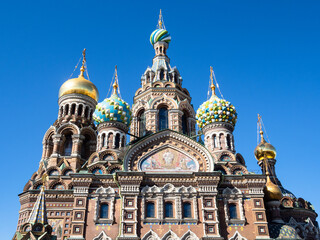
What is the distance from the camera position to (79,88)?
22.4m

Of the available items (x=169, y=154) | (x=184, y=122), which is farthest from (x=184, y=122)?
(x=169, y=154)

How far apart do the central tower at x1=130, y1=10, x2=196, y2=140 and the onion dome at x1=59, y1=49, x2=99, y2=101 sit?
9.55ft

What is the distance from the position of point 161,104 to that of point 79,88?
5.50 metres

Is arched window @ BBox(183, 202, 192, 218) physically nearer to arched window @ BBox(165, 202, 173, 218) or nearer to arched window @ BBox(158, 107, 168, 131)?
arched window @ BBox(165, 202, 173, 218)

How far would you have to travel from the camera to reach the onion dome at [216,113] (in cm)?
1827

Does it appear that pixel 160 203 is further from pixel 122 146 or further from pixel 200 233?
pixel 122 146

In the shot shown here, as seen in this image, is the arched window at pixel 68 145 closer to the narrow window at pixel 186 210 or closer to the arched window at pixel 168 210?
the arched window at pixel 168 210

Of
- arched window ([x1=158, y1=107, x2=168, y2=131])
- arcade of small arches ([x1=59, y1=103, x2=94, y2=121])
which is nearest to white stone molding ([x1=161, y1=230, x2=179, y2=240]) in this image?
arched window ([x1=158, y1=107, x2=168, y2=131])

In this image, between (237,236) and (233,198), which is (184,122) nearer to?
(233,198)

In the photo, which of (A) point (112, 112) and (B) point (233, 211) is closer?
(B) point (233, 211)

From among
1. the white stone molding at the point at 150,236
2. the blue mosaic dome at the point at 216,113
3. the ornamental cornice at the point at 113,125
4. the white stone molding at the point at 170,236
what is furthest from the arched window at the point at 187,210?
the ornamental cornice at the point at 113,125

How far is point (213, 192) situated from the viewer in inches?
568

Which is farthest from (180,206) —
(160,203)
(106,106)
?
(106,106)

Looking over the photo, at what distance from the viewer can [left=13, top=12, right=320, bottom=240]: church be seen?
13.9 meters
